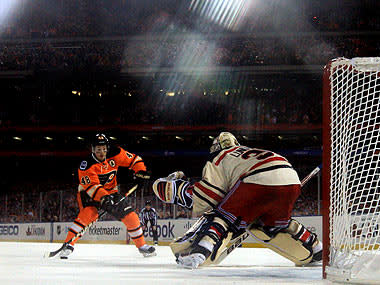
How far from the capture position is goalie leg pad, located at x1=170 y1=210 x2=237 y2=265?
3.03 meters

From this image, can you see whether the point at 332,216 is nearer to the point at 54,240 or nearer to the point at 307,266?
the point at 307,266

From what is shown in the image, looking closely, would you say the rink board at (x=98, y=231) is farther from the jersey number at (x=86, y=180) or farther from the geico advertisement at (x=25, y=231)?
the jersey number at (x=86, y=180)

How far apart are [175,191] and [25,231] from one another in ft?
27.9

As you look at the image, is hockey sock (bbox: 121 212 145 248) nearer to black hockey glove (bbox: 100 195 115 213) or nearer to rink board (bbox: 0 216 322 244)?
black hockey glove (bbox: 100 195 115 213)

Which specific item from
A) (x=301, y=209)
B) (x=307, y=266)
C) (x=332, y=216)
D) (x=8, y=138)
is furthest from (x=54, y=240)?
(x=332, y=216)

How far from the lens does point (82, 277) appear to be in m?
2.48

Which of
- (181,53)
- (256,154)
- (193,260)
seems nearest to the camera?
(193,260)

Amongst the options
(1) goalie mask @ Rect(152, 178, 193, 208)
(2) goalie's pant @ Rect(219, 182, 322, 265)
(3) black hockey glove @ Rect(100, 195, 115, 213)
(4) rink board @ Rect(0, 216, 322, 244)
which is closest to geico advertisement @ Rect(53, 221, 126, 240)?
(4) rink board @ Rect(0, 216, 322, 244)

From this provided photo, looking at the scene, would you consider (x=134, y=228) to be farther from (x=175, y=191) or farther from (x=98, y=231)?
(x=98, y=231)

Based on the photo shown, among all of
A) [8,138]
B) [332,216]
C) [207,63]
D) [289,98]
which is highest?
[207,63]

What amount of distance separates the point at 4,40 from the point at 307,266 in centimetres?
1570

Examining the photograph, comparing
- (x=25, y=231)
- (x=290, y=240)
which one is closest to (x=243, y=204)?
(x=290, y=240)

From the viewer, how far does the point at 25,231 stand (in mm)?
11047

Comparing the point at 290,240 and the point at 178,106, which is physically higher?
the point at 178,106
